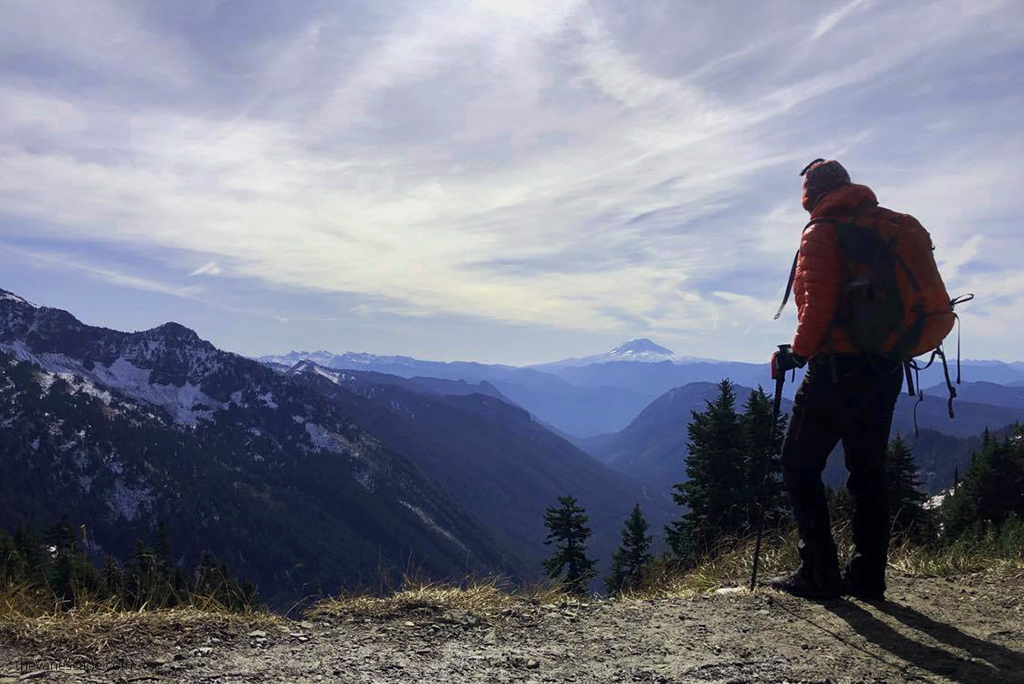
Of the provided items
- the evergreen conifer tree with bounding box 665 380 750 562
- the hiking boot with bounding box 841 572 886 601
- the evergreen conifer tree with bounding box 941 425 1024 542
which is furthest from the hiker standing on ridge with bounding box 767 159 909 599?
the evergreen conifer tree with bounding box 941 425 1024 542

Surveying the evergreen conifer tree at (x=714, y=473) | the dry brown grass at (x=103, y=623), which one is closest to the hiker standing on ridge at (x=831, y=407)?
the dry brown grass at (x=103, y=623)

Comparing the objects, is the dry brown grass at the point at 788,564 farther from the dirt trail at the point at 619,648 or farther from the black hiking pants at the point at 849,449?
the black hiking pants at the point at 849,449

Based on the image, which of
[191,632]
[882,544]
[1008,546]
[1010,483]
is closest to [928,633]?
[882,544]

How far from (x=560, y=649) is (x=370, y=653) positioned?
→ 1380 millimetres

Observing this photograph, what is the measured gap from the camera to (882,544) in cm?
519

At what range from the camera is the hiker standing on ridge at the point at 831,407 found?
5047mm

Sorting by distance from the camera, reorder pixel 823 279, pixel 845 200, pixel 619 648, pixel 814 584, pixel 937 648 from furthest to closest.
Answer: pixel 814 584 < pixel 845 200 < pixel 823 279 < pixel 619 648 < pixel 937 648

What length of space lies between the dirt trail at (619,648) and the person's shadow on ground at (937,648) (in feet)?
0.04

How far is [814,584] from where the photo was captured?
529 centimetres

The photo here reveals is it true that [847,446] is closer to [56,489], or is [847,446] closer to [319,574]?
[319,574]

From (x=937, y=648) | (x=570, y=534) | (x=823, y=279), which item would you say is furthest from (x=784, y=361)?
(x=570, y=534)

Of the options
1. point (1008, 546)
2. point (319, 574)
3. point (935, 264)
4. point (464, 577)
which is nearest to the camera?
point (935, 264)

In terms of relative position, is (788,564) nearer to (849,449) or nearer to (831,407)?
(849,449)

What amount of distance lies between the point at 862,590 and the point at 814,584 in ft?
1.30
